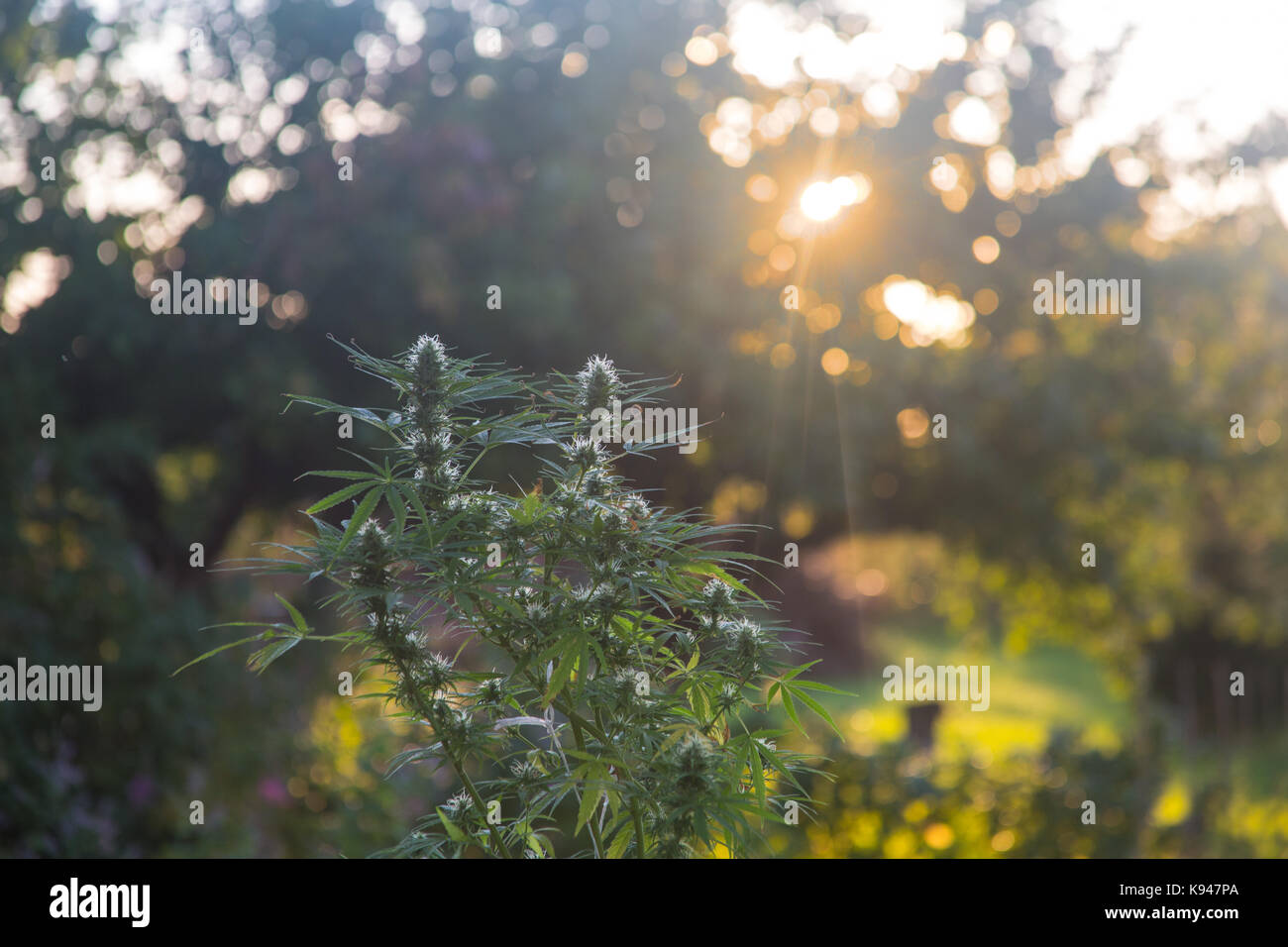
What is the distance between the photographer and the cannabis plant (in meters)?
1.26

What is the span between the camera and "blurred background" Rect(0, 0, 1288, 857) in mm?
4359

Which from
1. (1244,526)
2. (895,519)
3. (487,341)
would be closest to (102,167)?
(487,341)

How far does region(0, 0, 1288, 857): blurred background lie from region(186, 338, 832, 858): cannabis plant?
8.39ft

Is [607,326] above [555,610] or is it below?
above

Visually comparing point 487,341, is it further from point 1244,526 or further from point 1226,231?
point 1244,526

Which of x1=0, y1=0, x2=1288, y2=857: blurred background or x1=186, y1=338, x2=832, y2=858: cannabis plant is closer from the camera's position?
x1=186, y1=338, x2=832, y2=858: cannabis plant

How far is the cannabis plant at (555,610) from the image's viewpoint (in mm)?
1258

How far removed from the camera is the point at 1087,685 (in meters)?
18.4

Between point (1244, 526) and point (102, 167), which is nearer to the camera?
point (102, 167)

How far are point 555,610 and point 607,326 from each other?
13.3 ft

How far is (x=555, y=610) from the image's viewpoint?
1.29m

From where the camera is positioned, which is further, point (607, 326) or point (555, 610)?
point (607, 326)

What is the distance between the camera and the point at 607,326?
5227mm
